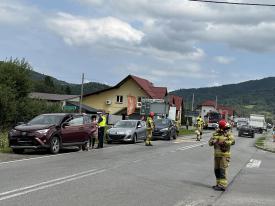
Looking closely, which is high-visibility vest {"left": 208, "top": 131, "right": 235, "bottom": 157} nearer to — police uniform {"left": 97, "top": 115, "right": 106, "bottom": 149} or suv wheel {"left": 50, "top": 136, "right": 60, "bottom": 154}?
suv wheel {"left": 50, "top": 136, "right": 60, "bottom": 154}

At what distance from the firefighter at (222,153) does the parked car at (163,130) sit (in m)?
23.5

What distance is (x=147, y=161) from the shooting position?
58.5 ft

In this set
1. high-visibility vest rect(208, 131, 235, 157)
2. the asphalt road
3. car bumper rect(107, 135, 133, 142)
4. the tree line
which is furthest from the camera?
the tree line

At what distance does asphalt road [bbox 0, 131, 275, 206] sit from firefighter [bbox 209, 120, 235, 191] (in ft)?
A: 0.87

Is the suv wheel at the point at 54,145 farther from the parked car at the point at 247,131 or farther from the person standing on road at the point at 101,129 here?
the parked car at the point at 247,131

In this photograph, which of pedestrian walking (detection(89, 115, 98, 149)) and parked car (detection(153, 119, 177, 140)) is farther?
parked car (detection(153, 119, 177, 140))

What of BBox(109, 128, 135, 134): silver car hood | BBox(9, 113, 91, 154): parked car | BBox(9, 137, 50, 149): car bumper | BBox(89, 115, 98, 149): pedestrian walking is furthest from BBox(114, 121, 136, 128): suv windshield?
BBox(9, 137, 50, 149): car bumper

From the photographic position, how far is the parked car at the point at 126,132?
2847 cm

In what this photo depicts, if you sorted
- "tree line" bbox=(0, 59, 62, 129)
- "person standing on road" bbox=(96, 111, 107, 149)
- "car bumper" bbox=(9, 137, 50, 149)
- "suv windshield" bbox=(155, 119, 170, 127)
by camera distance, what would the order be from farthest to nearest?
→ "tree line" bbox=(0, 59, 62, 129) → "suv windshield" bbox=(155, 119, 170, 127) → "person standing on road" bbox=(96, 111, 107, 149) → "car bumper" bbox=(9, 137, 50, 149)

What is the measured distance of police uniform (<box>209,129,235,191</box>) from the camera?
11.5 metres

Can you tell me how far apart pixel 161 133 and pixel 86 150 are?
13.8 meters

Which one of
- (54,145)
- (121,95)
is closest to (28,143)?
(54,145)

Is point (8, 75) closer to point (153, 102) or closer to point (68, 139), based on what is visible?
point (153, 102)

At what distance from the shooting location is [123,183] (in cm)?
1177
